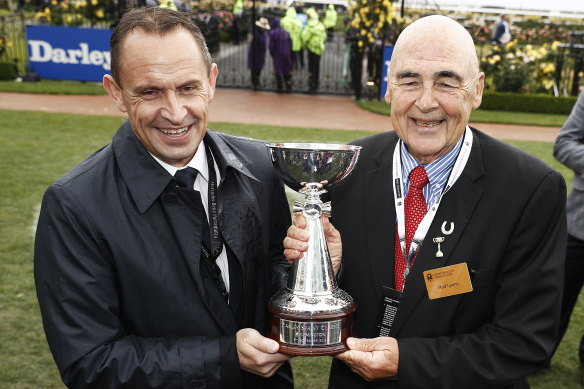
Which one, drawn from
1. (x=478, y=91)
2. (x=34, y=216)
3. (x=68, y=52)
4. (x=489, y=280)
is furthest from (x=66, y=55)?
(x=489, y=280)

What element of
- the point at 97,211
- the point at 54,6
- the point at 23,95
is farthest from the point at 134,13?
the point at 54,6

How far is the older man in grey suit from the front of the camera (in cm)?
381

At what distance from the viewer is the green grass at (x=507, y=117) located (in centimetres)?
1398

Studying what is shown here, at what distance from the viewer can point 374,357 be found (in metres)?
2.08

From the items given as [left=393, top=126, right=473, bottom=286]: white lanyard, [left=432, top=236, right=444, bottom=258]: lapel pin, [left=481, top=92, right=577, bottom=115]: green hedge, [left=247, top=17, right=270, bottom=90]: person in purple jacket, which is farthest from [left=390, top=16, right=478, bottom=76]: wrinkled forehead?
[left=247, top=17, right=270, bottom=90]: person in purple jacket

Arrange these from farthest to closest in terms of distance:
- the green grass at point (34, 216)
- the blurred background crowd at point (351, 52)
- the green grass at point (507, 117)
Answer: the blurred background crowd at point (351, 52) < the green grass at point (507, 117) < the green grass at point (34, 216)

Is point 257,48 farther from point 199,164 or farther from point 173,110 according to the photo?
point 173,110

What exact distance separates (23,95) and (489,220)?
14.7 meters

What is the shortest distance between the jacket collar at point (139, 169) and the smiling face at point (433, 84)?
0.71m

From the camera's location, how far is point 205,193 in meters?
2.28

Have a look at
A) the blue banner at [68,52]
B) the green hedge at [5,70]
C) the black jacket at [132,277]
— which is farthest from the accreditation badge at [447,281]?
the green hedge at [5,70]

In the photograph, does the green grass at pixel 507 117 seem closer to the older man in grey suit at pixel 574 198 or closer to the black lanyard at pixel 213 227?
the older man in grey suit at pixel 574 198

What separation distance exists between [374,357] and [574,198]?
8.16 ft

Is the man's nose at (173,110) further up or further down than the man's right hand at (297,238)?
further up
